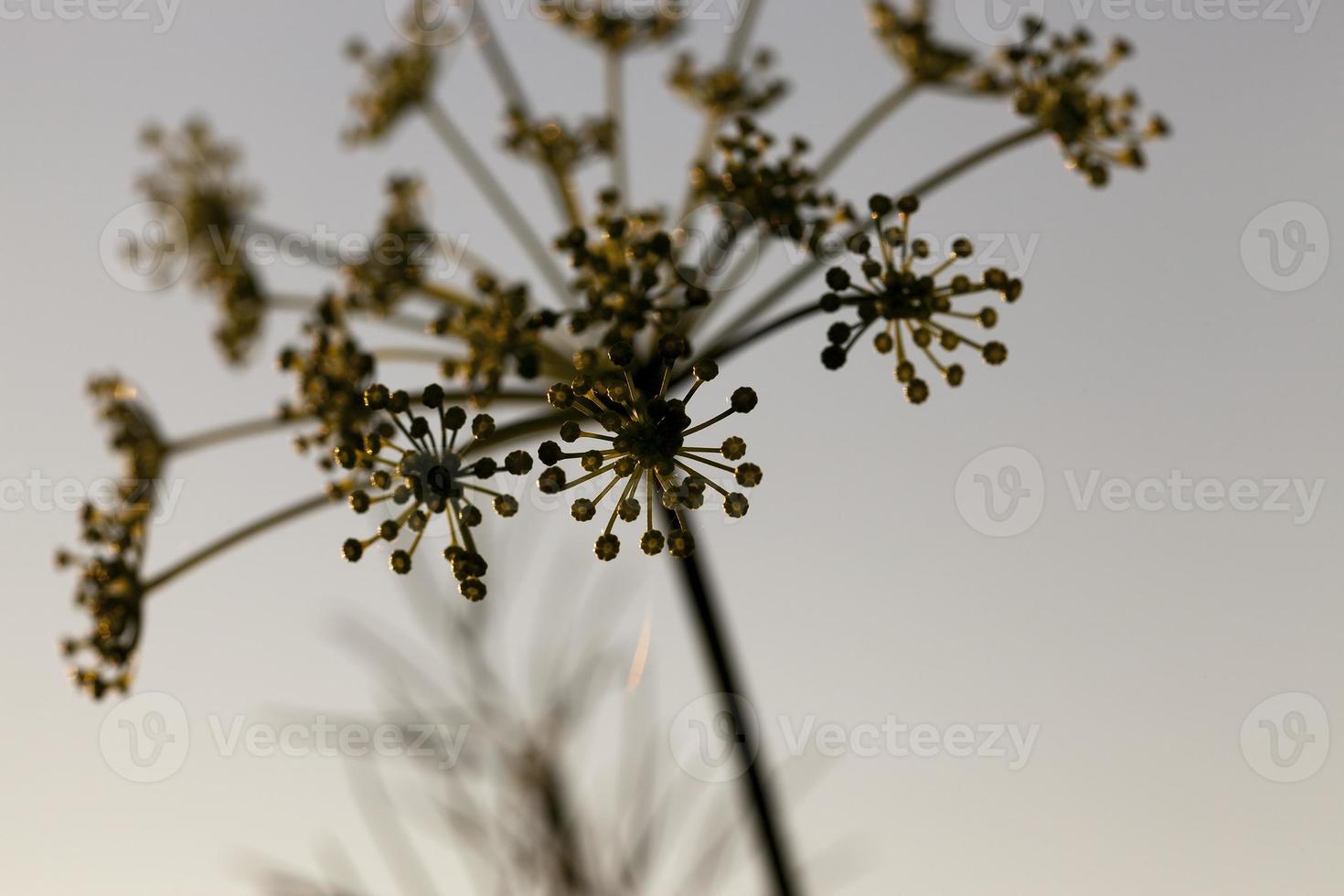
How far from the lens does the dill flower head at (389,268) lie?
4145 mm

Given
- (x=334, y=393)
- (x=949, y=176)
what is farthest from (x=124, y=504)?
(x=949, y=176)

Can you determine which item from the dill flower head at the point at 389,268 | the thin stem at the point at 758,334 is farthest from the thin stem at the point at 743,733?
the dill flower head at the point at 389,268

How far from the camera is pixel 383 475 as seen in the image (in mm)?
2648

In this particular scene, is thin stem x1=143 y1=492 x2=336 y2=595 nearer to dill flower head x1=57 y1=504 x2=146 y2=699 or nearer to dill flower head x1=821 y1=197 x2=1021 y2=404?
dill flower head x1=57 y1=504 x2=146 y2=699

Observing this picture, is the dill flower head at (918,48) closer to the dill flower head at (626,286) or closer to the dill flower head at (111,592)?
the dill flower head at (626,286)

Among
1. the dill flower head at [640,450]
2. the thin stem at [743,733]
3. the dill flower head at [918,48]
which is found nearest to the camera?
the dill flower head at [640,450]

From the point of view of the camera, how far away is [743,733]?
349 cm

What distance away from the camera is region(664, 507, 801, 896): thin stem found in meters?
3.42

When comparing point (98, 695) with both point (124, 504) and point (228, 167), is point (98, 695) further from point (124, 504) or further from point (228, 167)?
point (228, 167)

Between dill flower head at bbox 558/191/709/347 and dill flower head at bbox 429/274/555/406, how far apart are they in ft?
0.47

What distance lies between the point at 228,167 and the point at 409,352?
9.44 feet

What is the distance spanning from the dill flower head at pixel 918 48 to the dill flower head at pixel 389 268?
2.24m

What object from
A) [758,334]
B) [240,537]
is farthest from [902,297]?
[240,537]

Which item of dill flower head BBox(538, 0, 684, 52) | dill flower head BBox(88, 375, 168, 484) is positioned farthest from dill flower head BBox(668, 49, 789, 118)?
dill flower head BBox(88, 375, 168, 484)
